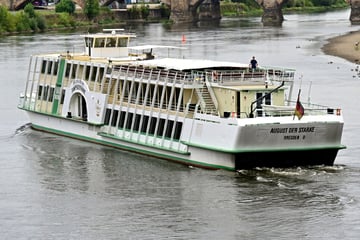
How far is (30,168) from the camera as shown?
136 ft

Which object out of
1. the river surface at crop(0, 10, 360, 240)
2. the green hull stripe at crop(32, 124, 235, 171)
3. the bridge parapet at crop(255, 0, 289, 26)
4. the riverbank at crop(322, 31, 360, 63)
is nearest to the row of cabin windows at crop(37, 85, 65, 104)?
the green hull stripe at crop(32, 124, 235, 171)

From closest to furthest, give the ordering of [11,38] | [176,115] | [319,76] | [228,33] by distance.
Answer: [176,115] → [319,76] → [11,38] → [228,33]

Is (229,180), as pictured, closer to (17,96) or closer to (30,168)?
(30,168)

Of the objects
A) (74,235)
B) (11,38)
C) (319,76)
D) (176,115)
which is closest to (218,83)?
(176,115)

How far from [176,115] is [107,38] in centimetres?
912

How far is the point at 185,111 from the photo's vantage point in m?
40.5

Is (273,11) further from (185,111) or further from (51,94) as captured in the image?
(185,111)

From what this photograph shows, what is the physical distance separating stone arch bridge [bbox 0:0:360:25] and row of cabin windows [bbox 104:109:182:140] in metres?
111

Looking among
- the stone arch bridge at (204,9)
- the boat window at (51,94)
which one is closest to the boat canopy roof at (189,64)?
the boat window at (51,94)

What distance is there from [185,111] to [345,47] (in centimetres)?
6269

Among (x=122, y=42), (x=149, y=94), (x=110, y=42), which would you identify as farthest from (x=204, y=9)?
(x=149, y=94)

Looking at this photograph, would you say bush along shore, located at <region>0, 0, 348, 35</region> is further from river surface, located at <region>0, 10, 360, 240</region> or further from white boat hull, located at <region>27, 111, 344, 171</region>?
white boat hull, located at <region>27, 111, 344, 171</region>

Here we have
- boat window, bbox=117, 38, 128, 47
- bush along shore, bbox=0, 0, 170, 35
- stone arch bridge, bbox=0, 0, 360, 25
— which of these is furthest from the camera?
stone arch bridge, bbox=0, 0, 360, 25

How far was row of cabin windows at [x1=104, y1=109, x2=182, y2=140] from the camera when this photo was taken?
135 ft
